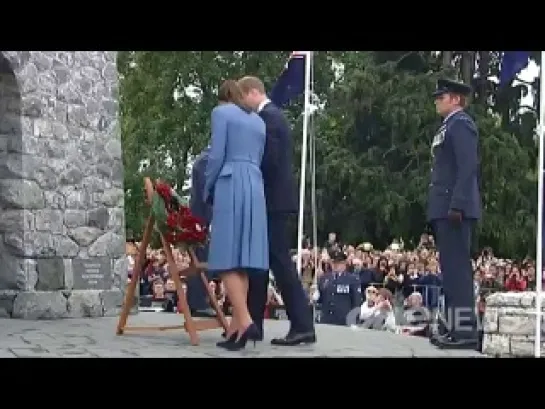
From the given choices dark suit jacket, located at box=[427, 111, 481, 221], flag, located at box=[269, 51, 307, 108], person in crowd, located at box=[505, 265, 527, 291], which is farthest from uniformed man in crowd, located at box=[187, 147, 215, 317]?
person in crowd, located at box=[505, 265, 527, 291]

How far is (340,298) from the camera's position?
344 inches

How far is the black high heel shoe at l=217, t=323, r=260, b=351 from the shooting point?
4918 mm

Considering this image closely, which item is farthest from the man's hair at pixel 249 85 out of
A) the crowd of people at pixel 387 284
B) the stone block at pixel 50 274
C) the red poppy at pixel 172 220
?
the crowd of people at pixel 387 284

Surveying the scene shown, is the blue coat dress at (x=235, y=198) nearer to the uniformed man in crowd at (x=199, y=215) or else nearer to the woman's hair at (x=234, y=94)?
the woman's hair at (x=234, y=94)

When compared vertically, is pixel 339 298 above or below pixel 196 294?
below

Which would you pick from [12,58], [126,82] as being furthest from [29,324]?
[126,82]

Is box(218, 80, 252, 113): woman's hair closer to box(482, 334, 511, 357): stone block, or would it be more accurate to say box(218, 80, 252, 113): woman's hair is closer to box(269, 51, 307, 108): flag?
box(482, 334, 511, 357): stone block

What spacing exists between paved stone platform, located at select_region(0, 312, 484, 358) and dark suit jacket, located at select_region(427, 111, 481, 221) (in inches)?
31.8

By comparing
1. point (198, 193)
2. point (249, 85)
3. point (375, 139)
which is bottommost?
point (198, 193)

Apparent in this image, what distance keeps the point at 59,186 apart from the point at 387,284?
176 inches

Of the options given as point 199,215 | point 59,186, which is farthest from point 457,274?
point 59,186

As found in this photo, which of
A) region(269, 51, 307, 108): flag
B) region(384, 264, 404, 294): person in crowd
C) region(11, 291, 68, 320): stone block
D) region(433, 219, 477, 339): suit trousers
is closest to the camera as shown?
region(433, 219, 477, 339): suit trousers

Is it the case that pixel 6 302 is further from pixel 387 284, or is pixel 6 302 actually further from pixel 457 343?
pixel 387 284

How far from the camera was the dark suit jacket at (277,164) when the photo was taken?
17.4ft
